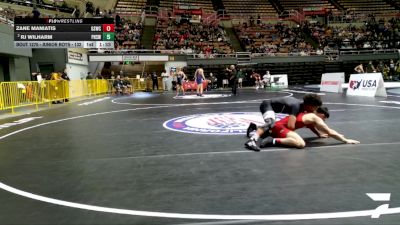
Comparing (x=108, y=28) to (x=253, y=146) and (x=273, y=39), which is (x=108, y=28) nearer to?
(x=253, y=146)

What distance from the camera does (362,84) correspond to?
14594mm

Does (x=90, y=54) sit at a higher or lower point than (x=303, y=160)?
higher

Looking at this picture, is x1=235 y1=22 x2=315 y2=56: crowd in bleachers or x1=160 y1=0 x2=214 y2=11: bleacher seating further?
x1=160 y1=0 x2=214 y2=11: bleacher seating

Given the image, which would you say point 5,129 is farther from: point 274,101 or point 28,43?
point 28,43

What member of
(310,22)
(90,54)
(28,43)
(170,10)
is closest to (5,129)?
(28,43)

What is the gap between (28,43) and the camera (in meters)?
15.6

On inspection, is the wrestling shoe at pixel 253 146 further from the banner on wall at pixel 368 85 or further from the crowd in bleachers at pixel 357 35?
the crowd in bleachers at pixel 357 35

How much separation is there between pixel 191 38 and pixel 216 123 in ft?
84.9

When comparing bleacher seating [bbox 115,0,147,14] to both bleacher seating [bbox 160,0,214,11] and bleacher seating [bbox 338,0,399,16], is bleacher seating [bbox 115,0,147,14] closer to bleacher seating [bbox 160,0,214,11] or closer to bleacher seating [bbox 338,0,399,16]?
bleacher seating [bbox 160,0,214,11]

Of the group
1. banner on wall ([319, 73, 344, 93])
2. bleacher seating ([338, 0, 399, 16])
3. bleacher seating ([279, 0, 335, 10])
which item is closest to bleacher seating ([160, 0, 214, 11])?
bleacher seating ([279, 0, 335, 10])

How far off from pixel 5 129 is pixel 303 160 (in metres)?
6.73

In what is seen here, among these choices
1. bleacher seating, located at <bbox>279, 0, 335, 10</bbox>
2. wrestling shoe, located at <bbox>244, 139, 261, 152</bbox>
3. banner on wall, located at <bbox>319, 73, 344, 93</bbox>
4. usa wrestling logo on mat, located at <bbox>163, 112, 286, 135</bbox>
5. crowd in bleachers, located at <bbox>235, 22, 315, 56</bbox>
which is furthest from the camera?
bleacher seating, located at <bbox>279, 0, 335, 10</bbox>
